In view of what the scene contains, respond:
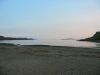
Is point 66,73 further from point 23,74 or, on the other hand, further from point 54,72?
point 23,74

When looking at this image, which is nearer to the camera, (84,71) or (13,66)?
(84,71)

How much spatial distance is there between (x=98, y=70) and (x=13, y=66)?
18.9 feet

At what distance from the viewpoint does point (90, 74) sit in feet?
39.8

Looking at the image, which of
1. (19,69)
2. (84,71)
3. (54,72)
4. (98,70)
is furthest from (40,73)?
(98,70)

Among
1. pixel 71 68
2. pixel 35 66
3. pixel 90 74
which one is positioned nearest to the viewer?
pixel 90 74

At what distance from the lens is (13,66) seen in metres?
14.7

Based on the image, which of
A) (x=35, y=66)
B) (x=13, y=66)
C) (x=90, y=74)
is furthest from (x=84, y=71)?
(x=13, y=66)

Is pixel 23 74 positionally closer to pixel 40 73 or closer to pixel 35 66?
pixel 40 73

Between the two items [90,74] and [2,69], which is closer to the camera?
[90,74]

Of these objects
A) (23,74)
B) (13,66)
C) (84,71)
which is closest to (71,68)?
(84,71)

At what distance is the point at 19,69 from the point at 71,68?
132 inches

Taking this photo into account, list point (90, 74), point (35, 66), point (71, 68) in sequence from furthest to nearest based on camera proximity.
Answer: point (35, 66), point (71, 68), point (90, 74)

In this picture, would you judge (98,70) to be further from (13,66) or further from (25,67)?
(13,66)

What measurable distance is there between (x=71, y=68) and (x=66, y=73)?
1.17 m
